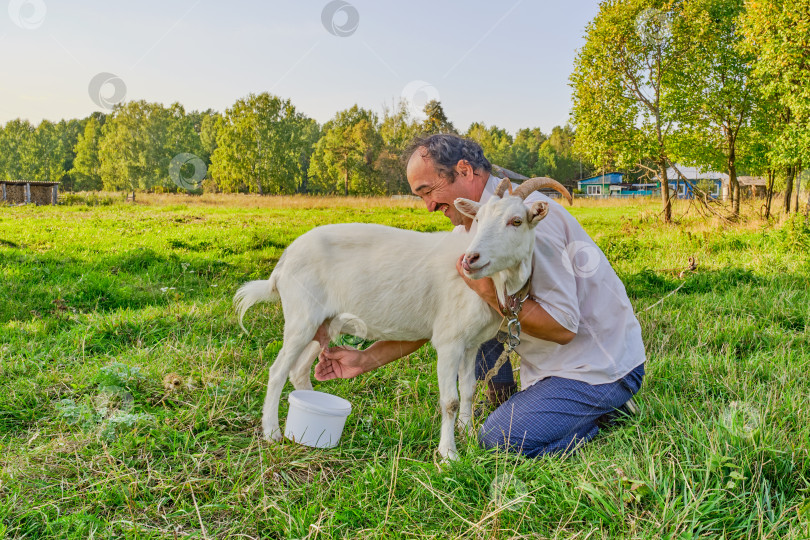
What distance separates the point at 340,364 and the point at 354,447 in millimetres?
672

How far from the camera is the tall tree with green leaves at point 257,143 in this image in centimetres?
3903

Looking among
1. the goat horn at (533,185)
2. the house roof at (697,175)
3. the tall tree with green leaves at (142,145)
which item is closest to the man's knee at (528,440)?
the goat horn at (533,185)

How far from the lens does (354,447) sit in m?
3.17

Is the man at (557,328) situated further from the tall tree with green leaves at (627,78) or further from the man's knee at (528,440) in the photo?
the tall tree with green leaves at (627,78)

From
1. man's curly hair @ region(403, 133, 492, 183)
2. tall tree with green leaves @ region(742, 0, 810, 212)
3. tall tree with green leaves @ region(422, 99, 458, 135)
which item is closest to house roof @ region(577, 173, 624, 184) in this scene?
tall tree with green leaves @ region(422, 99, 458, 135)

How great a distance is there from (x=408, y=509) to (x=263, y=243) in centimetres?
862

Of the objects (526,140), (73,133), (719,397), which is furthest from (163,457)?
(526,140)

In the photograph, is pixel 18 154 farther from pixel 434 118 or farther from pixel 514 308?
pixel 514 308

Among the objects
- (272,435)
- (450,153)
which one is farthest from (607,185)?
(272,435)

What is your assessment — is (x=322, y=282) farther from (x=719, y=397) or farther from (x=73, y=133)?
(x=73, y=133)

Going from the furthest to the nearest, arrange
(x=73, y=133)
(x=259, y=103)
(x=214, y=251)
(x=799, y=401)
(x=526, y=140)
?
(x=526, y=140) < (x=73, y=133) < (x=259, y=103) < (x=214, y=251) < (x=799, y=401)

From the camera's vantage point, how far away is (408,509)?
2.43m

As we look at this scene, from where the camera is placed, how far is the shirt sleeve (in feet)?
9.62

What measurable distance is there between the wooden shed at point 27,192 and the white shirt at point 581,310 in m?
24.6
